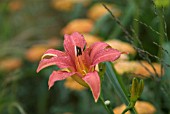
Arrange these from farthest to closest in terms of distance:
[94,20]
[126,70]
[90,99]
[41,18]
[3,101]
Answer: [41,18], [94,20], [90,99], [3,101], [126,70]

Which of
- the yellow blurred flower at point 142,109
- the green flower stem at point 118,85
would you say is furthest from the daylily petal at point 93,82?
the yellow blurred flower at point 142,109

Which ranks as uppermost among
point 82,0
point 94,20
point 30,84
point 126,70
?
point 82,0

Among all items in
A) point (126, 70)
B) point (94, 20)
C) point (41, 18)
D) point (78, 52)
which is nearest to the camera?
point (78, 52)

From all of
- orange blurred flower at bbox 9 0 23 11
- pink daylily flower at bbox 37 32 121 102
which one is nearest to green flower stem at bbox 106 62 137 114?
pink daylily flower at bbox 37 32 121 102

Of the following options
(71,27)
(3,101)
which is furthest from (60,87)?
(3,101)

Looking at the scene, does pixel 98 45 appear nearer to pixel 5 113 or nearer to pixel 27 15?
pixel 5 113
